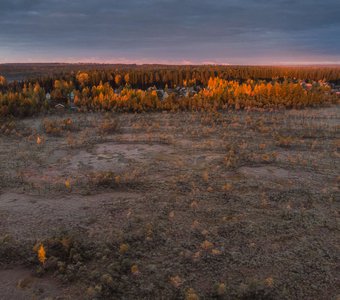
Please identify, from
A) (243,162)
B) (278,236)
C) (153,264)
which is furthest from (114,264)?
(243,162)

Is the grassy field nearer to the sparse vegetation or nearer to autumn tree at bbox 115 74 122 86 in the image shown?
the sparse vegetation

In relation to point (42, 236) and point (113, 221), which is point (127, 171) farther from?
point (42, 236)

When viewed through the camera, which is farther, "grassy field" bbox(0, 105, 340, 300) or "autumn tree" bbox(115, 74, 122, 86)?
"autumn tree" bbox(115, 74, 122, 86)

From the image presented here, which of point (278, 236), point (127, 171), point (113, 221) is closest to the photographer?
point (278, 236)

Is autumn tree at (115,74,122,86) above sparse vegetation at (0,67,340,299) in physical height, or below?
above

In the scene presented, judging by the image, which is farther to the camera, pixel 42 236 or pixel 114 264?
pixel 42 236

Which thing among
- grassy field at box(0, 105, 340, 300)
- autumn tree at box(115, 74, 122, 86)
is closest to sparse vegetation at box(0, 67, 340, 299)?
grassy field at box(0, 105, 340, 300)

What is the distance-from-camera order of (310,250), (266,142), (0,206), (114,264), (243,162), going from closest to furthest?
(114,264)
(310,250)
(0,206)
(243,162)
(266,142)

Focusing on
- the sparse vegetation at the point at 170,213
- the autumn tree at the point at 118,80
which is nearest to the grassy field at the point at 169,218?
the sparse vegetation at the point at 170,213

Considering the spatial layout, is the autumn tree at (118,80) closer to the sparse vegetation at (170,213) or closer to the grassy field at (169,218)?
the sparse vegetation at (170,213)
